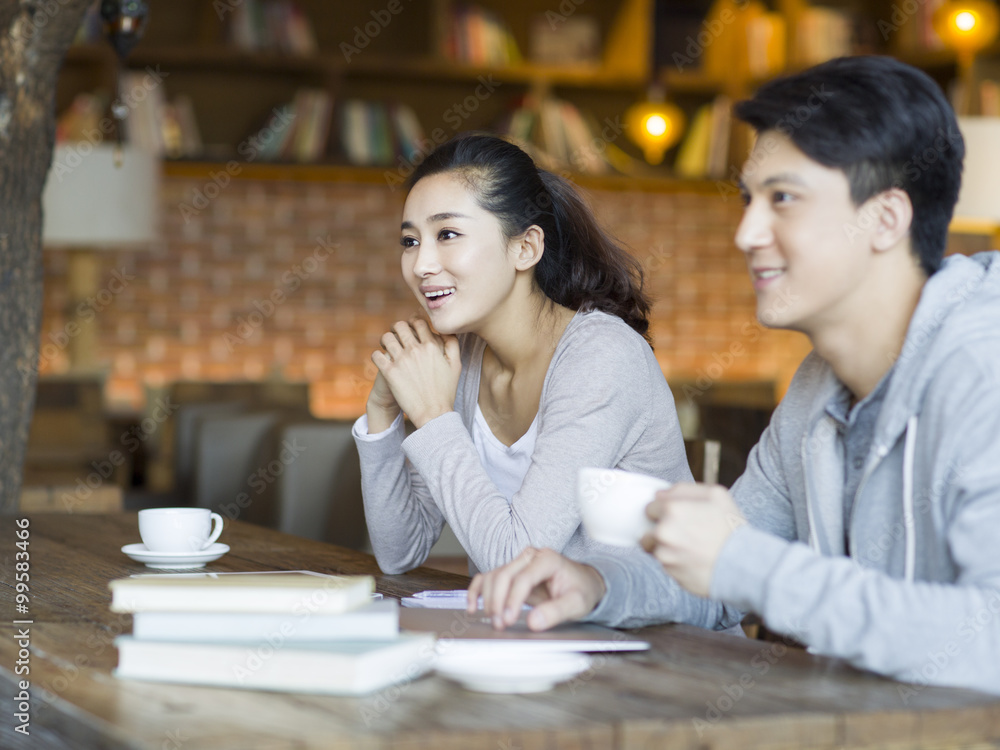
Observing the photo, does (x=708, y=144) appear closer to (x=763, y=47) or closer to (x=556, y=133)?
(x=763, y=47)

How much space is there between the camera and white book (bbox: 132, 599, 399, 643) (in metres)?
0.92

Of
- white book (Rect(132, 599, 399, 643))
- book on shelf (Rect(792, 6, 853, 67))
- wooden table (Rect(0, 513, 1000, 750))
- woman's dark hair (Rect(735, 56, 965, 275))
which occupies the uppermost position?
book on shelf (Rect(792, 6, 853, 67))

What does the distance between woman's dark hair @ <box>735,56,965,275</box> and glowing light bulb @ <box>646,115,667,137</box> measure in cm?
382

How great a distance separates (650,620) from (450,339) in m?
0.65

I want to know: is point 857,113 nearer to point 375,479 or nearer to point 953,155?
point 953,155

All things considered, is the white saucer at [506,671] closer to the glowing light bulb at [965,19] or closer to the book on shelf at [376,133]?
the glowing light bulb at [965,19]

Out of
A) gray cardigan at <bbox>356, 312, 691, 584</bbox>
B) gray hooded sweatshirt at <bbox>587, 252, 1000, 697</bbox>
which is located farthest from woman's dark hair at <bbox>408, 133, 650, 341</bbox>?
gray hooded sweatshirt at <bbox>587, 252, 1000, 697</bbox>

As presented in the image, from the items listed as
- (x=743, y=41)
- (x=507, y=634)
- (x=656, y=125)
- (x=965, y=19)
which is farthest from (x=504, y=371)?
(x=743, y=41)

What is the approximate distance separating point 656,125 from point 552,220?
3235mm

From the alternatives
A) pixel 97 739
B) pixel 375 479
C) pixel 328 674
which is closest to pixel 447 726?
pixel 328 674

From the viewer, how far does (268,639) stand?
917 mm

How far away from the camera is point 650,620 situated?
123 centimetres

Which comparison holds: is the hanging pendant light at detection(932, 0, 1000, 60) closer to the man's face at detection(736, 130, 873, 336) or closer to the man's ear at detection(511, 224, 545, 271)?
the man's ear at detection(511, 224, 545, 271)

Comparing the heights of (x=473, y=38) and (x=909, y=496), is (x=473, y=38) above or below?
above
